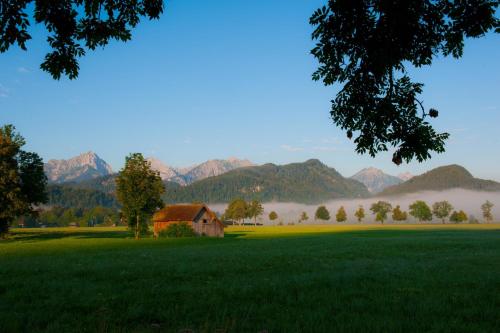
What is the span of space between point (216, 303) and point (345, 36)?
26.5ft

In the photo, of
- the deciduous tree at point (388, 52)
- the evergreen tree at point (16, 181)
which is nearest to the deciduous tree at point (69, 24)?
the deciduous tree at point (388, 52)

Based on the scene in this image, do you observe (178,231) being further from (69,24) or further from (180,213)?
(69,24)

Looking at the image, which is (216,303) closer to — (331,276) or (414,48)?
(331,276)

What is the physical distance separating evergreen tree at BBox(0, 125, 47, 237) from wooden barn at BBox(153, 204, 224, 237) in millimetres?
23662

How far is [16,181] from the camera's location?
2451 inches

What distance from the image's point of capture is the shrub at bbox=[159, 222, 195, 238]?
78.5 m

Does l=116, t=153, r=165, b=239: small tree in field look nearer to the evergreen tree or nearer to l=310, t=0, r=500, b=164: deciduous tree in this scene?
the evergreen tree

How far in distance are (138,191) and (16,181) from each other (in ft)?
62.5

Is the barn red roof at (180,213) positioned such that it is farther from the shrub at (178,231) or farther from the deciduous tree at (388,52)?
the deciduous tree at (388,52)

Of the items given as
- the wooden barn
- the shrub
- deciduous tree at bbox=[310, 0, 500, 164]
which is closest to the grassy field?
deciduous tree at bbox=[310, 0, 500, 164]

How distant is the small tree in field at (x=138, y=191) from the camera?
71.6m

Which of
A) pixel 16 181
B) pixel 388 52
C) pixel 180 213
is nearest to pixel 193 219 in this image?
pixel 180 213

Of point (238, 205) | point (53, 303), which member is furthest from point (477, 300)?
point (238, 205)

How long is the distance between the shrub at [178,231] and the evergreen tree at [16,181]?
22.5 metres
